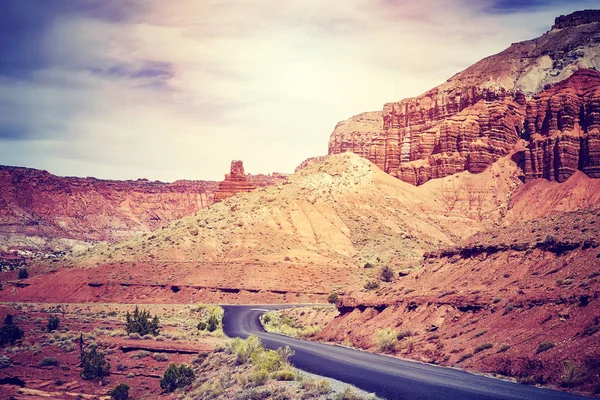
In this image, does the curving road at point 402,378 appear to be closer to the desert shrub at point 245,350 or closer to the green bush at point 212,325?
the desert shrub at point 245,350

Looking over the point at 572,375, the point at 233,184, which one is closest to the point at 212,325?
the point at 572,375

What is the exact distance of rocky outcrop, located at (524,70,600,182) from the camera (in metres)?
104

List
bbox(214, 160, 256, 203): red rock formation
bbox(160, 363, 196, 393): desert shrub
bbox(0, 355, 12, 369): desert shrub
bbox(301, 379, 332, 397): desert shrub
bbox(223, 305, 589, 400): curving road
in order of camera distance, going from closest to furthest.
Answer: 1. bbox(223, 305, 589, 400): curving road
2. bbox(301, 379, 332, 397): desert shrub
3. bbox(160, 363, 196, 393): desert shrub
4. bbox(0, 355, 12, 369): desert shrub
5. bbox(214, 160, 256, 203): red rock formation

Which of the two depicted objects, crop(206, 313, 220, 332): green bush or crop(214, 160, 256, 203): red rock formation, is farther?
crop(214, 160, 256, 203): red rock formation

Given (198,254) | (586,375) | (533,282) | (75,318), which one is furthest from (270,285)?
(586,375)

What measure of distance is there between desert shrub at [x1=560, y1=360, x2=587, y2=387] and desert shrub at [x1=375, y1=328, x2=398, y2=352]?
40.9ft

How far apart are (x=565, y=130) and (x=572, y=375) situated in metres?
96.4

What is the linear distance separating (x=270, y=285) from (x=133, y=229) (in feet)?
404

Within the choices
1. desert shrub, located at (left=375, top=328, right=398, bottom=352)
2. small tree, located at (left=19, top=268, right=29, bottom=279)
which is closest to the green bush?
desert shrub, located at (left=375, top=328, right=398, bottom=352)

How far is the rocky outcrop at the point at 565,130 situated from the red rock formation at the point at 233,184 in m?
49.0

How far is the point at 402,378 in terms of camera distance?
22688 millimetres

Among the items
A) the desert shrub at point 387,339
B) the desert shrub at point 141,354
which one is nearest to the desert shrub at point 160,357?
the desert shrub at point 141,354

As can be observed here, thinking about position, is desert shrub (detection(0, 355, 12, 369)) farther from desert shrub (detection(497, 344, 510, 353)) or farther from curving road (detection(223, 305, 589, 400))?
desert shrub (detection(497, 344, 510, 353))

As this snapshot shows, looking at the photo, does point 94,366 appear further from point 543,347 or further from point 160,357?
point 543,347
